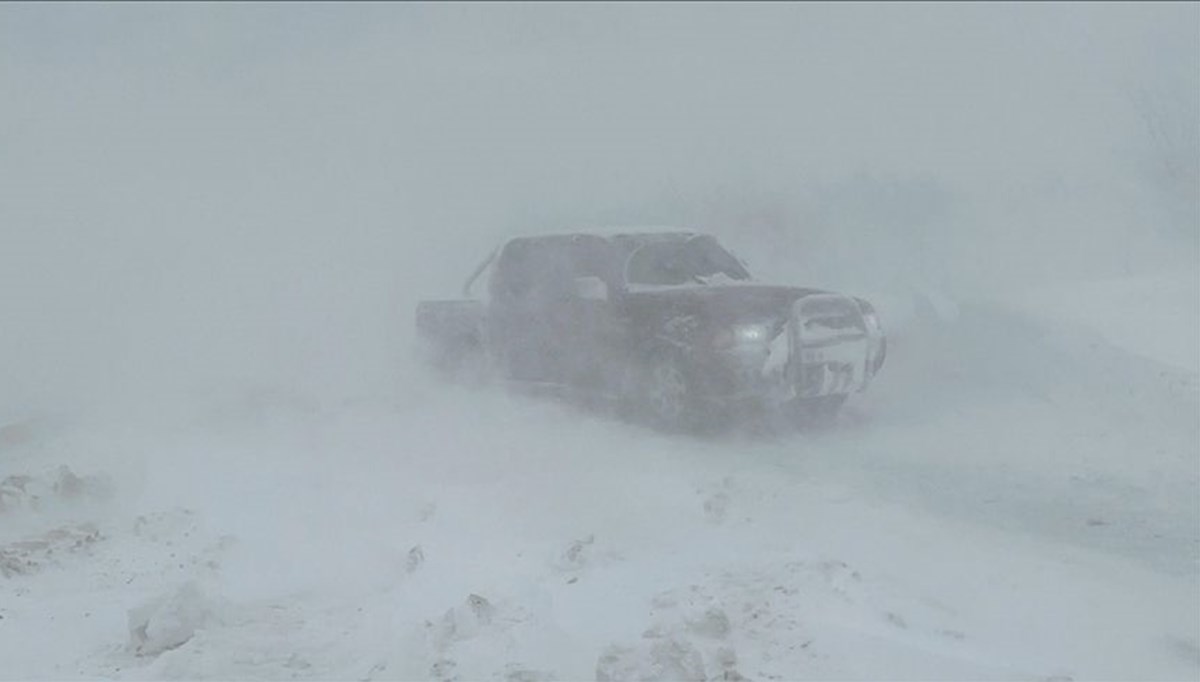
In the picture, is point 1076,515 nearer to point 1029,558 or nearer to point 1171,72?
point 1029,558

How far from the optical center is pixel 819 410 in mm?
9367

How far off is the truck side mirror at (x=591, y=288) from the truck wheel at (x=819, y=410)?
66.2 inches

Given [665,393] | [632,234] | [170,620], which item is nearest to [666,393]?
[665,393]

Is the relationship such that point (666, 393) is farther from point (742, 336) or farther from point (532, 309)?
point (532, 309)

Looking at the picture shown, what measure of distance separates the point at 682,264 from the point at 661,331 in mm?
1001

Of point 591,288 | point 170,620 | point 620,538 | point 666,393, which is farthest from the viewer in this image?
point 591,288

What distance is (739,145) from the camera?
20891 millimetres

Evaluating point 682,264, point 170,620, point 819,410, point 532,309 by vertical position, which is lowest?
point 819,410

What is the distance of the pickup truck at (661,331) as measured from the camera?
8656 millimetres

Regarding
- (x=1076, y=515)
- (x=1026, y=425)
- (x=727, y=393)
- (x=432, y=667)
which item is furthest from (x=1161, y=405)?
(x=432, y=667)

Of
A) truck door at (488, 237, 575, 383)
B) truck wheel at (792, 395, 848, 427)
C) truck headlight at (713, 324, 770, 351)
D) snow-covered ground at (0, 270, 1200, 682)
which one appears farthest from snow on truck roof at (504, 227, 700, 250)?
truck wheel at (792, 395, 848, 427)

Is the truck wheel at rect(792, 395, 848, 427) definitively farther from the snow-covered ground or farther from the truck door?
the truck door

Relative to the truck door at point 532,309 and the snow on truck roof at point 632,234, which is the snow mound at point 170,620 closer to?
the truck door at point 532,309

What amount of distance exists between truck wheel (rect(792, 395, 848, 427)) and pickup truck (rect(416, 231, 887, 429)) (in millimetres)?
14
